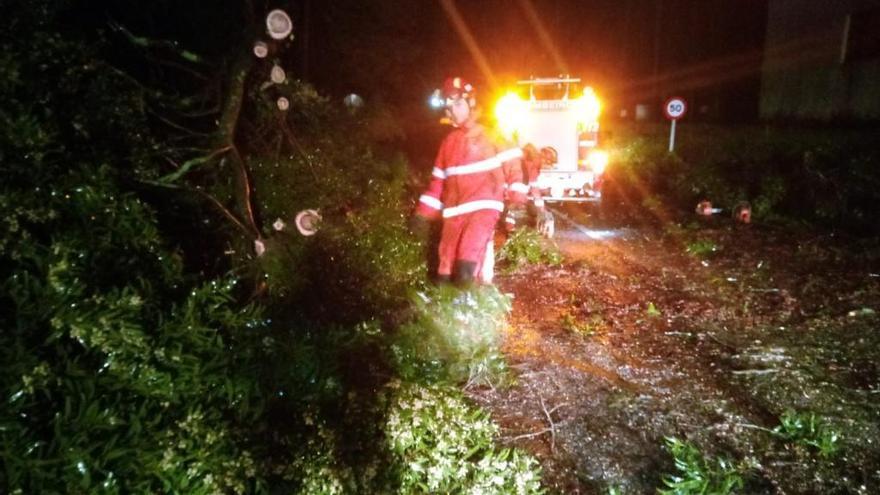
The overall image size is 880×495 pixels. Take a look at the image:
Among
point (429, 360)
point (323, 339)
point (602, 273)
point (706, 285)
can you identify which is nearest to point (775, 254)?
point (706, 285)

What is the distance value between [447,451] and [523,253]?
4179 millimetres

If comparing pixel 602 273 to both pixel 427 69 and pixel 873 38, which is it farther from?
pixel 427 69

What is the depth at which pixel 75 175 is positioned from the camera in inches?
109

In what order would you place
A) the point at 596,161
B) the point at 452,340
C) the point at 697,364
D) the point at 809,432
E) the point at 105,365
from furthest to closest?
1. the point at 596,161
2. the point at 697,364
3. the point at 452,340
4. the point at 809,432
5. the point at 105,365

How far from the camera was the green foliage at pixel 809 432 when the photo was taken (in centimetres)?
323

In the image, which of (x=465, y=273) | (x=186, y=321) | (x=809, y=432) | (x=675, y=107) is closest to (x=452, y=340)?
(x=465, y=273)

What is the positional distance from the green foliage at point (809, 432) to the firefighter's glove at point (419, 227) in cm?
293

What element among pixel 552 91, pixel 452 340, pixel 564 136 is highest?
pixel 552 91

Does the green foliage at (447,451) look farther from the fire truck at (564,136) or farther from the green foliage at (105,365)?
the fire truck at (564,136)

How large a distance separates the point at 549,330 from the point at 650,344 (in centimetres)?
81

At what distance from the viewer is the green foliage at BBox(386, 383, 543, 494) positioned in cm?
287

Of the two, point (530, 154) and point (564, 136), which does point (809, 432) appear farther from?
point (564, 136)

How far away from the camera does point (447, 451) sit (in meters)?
3.02

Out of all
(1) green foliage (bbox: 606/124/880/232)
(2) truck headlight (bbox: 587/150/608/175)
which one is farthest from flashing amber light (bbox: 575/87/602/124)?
(1) green foliage (bbox: 606/124/880/232)
